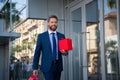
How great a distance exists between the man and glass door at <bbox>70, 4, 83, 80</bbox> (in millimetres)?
4239

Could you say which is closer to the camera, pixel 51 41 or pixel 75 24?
pixel 51 41

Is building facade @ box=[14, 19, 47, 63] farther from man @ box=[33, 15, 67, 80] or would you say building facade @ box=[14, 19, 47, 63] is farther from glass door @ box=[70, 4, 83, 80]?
man @ box=[33, 15, 67, 80]

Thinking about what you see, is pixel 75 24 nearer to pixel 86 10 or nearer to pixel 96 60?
pixel 86 10

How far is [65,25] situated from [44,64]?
17.7ft

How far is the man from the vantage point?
18.3ft

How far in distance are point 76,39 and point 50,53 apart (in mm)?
4653

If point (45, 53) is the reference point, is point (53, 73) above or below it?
below

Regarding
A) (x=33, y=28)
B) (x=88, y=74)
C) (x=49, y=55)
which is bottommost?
(x=88, y=74)

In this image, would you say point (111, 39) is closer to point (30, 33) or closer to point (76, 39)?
point (76, 39)

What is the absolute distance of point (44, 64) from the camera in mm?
5703

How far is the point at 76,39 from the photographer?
33.7 ft

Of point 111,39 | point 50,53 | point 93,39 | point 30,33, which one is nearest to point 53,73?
point 50,53

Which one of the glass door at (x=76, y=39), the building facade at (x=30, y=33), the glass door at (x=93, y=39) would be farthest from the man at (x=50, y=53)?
the building facade at (x=30, y=33)

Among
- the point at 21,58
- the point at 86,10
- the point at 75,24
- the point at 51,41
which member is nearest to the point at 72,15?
the point at 75,24
